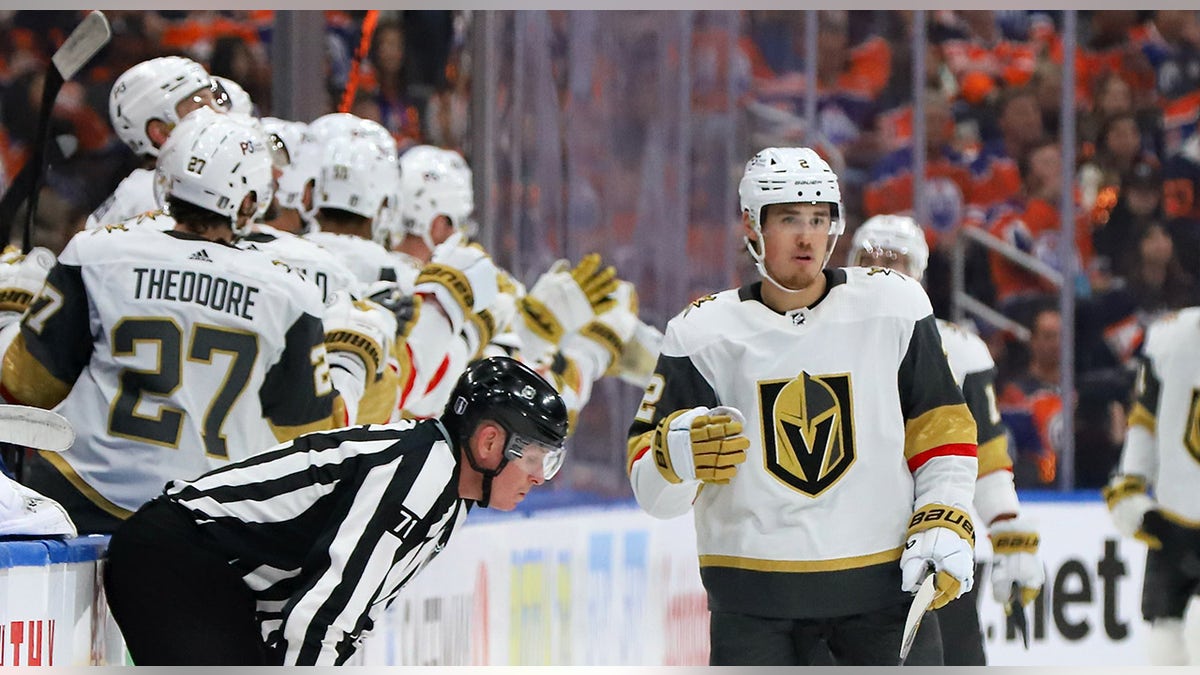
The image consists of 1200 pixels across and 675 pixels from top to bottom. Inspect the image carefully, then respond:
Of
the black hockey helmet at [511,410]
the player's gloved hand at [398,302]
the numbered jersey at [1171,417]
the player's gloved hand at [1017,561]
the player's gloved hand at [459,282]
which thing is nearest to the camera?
the black hockey helmet at [511,410]

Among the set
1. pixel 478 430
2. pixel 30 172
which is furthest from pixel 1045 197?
pixel 478 430

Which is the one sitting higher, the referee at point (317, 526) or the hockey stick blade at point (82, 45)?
the hockey stick blade at point (82, 45)

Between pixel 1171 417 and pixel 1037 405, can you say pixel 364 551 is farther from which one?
pixel 1037 405

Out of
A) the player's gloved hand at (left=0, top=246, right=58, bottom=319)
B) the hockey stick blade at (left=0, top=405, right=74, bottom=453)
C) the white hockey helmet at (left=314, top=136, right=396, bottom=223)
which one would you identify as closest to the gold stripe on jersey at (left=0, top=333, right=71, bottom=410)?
the player's gloved hand at (left=0, top=246, right=58, bottom=319)

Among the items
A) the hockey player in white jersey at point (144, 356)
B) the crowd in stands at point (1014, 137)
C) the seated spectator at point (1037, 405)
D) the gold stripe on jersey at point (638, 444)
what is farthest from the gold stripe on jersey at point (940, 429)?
the seated spectator at point (1037, 405)

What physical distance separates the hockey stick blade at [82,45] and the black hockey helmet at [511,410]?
5.39 feet

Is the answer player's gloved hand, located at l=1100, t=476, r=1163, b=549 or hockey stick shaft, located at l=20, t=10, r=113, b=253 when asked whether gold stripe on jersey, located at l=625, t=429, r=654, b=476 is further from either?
player's gloved hand, located at l=1100, t=476, r=1163, b=549

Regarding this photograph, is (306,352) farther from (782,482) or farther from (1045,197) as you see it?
(1045,197)

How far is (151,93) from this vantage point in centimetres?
414

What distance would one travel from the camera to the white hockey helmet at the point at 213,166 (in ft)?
11.7

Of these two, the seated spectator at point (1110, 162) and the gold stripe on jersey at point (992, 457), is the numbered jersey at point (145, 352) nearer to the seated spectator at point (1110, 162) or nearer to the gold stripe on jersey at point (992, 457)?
the gold stripe on jersey at point (992, 457)

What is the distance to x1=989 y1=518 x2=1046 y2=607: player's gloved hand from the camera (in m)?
3.97

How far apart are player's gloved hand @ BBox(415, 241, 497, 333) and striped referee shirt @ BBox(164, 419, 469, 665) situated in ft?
6.74

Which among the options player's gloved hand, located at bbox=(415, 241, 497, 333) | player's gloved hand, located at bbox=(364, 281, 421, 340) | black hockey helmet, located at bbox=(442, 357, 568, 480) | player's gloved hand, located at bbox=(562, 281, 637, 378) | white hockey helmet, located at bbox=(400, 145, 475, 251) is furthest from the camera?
player's gloved hand, located at bbox=(562, 281, 637, 378)
